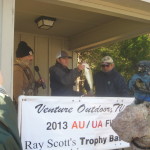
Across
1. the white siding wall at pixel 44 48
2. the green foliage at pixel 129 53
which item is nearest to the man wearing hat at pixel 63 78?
the white siding wall at pixel 44 48

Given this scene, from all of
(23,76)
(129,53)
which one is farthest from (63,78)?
(129,53)

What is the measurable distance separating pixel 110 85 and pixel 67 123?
170cm

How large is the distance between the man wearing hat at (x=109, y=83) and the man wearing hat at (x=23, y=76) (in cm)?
114

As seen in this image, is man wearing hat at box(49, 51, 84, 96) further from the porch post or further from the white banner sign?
the porch post

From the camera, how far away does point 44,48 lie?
28.1ft

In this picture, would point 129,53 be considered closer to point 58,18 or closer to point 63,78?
point 58,18

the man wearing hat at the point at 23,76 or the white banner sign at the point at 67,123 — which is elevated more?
the man wearing hat at the point at 23,76

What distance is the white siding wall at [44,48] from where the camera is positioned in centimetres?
838

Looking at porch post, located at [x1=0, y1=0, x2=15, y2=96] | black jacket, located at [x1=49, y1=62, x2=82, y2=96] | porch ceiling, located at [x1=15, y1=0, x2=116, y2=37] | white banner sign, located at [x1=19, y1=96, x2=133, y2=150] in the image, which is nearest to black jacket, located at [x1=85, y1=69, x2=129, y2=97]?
white banner sign, located at [x1=19, y1=96, x2=133, y2=150]

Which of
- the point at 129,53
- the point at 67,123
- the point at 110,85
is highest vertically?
the point at 129,53

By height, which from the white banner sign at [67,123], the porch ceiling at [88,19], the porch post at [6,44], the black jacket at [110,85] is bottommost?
the white banner sign at [67,123]

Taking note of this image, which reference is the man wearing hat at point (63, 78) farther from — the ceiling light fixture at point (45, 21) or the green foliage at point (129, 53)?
the green foliage at point (129, 53)

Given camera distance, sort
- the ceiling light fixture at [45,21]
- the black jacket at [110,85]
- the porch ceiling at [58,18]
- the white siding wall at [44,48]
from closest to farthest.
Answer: the black jacket at [110,85] → the porch ceiling at [58,18] → the ceiling light fixture at [45,21] → the white siding wall at [44,48]

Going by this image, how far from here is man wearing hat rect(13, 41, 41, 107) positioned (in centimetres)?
473
